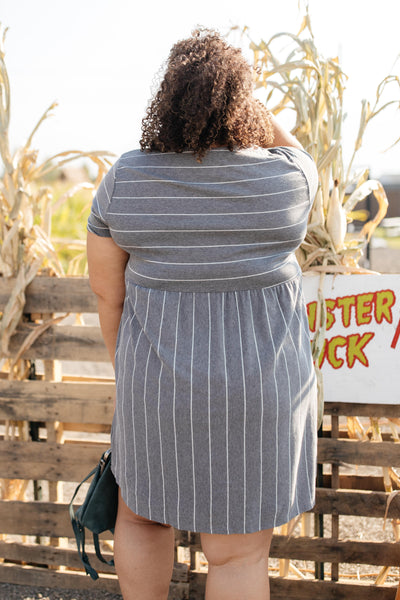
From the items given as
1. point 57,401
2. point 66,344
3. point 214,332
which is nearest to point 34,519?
point 57,401

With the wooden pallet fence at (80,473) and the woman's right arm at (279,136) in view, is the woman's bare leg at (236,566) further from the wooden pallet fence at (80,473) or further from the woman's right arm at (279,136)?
the woman's right arm at (279,136)

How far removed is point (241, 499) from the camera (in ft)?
4.34

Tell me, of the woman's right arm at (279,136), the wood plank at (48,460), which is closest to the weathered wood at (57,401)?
the wood plank at (48,460)

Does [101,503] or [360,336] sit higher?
[360,336]

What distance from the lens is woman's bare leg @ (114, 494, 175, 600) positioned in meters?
1.52

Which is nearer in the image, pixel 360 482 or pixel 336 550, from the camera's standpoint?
pixel 336 550

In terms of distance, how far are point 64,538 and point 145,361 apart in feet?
4.61

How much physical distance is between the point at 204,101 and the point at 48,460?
4.88 ft

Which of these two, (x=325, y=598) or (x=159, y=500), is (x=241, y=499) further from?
(x=325, y=598)

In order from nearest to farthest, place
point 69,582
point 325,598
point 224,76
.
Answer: point 224,76 < point 325,598 < point 69,582

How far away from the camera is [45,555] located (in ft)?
7.38

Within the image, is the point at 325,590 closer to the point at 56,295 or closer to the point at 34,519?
the point at 34,519

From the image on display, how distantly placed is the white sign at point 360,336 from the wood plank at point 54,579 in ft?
3.58

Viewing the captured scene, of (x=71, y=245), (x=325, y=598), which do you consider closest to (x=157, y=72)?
(x=71, y=245)
